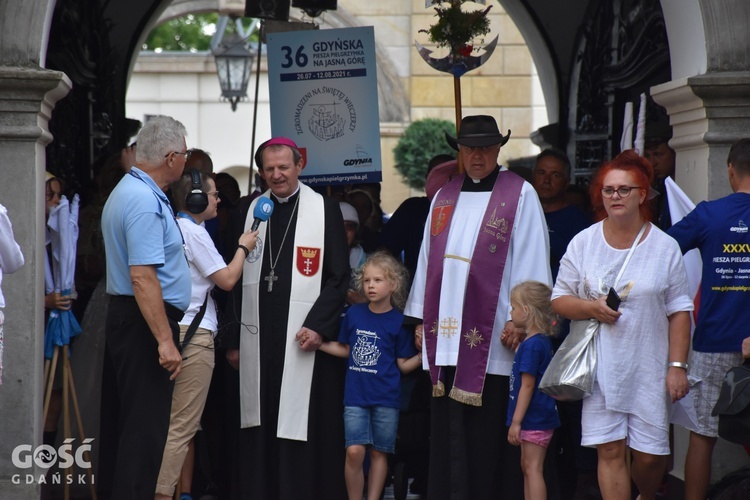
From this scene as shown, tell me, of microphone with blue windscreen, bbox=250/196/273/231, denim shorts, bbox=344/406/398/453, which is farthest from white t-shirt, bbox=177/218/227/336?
denim shorts, bbox=344/406/398/453

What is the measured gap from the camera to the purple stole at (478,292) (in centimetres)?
605

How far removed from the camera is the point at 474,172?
6.24 metres

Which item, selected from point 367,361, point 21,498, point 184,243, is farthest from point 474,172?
point 21,498

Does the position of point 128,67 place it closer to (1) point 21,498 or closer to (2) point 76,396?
(2) point 76,396

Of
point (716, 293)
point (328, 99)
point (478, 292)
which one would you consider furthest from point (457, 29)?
point (716, 293)

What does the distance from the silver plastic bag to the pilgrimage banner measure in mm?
2335

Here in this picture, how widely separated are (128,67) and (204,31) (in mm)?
24521

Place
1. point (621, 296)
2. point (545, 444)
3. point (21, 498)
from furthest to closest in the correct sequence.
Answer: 1. point (21, 498)
2. point (545, 444)
3. point (621, 296)

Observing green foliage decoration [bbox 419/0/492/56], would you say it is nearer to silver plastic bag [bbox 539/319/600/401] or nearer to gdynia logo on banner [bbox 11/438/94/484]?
silver plastic bag [bbox 539/319/600/401]

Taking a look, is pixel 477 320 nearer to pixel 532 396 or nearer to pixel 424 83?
pixel 532 396

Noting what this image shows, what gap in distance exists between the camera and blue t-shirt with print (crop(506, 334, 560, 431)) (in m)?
5.76

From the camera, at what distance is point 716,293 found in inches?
228

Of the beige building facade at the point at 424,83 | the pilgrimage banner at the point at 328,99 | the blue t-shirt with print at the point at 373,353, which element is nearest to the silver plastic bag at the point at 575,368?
the blue t-shirt with print at the point at 373,353

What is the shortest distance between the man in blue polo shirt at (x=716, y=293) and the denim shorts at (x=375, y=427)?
4.84ft
